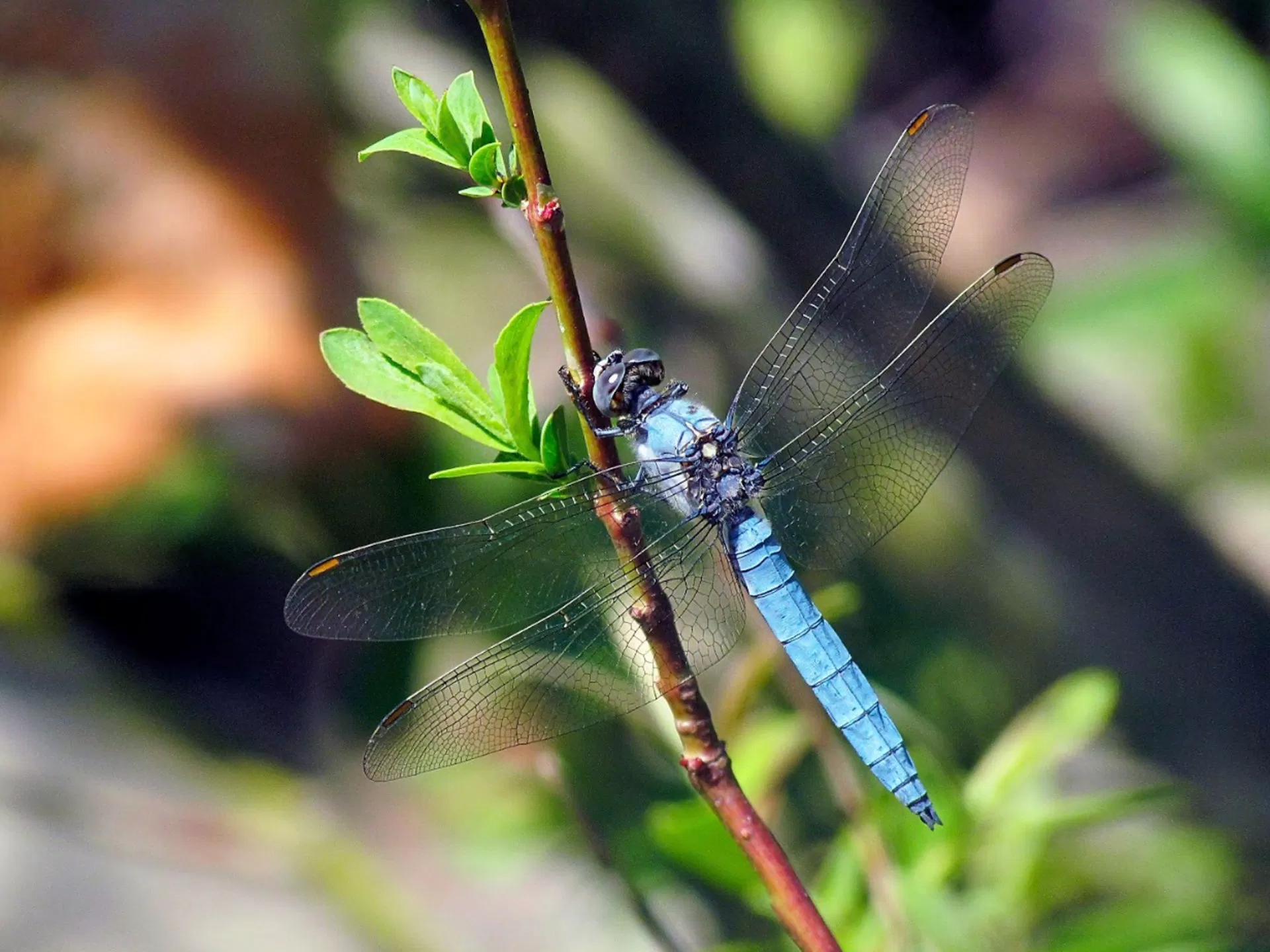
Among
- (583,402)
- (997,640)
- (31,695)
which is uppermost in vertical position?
(31,695)

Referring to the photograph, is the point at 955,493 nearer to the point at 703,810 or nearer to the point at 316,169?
the point at 703,810

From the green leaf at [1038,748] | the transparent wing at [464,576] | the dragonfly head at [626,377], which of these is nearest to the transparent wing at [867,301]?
the dragonfly head at [626,377]

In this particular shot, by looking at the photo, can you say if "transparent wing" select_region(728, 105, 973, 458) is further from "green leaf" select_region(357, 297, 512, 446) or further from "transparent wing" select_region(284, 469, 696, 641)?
"green leaf" select_region(357, 297, 512, 446)

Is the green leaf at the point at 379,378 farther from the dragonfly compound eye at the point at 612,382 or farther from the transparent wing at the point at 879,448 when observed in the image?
the transparent wing at the point at 879,448

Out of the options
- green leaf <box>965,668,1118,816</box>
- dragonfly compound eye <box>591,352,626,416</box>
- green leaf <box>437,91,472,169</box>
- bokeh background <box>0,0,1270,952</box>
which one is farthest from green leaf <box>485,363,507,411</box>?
bokeh background <box>0,0,1270,952</box>

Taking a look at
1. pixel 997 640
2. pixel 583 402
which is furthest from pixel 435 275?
pixel 583 402

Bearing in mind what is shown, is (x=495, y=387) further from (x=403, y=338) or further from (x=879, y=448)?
(x=879, y=448)

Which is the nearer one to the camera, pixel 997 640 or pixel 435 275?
pixel 997 640

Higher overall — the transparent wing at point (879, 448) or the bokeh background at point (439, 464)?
the bokeh background at point (439, 464)
